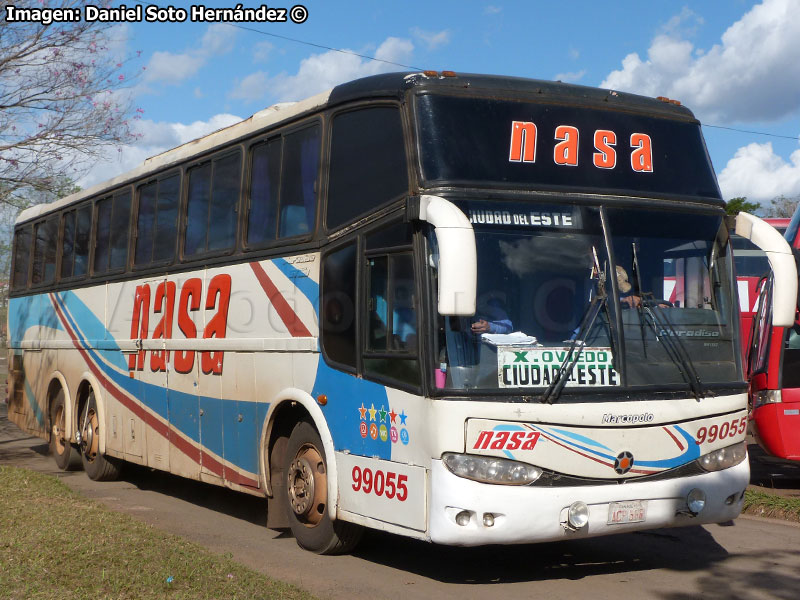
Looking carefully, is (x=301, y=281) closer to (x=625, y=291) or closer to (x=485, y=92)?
(x=485, y=92)

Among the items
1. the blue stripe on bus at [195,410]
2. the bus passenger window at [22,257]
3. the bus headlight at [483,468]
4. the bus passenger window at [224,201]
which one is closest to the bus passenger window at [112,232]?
the blue stripe on bus at [195,410]

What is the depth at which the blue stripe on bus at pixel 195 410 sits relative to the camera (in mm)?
9516

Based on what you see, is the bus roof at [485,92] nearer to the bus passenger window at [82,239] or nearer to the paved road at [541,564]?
the paved road at [541,564]

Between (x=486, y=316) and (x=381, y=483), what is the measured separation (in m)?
1.45

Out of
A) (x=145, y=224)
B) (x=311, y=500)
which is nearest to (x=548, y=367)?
(x=311, y=500)

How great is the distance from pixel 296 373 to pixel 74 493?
415 centimetres

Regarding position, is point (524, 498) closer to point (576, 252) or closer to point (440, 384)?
point (440, 384)

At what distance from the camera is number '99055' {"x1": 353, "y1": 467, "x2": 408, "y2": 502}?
23.7ft

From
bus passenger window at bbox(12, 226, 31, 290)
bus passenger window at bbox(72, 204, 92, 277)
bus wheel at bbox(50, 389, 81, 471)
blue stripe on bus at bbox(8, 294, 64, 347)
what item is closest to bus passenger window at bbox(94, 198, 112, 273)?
bus passenger window at bbox(72, 204, 92, 277)

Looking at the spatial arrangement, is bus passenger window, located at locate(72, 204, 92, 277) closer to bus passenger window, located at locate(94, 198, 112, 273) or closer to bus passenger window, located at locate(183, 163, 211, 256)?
bus passenger window, located at locate(94, 198, 112, 273)

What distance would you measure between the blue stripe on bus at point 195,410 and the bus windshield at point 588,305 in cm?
297

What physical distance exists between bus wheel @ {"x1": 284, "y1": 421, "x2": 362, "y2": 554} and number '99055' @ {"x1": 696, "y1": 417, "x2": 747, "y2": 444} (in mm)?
2666

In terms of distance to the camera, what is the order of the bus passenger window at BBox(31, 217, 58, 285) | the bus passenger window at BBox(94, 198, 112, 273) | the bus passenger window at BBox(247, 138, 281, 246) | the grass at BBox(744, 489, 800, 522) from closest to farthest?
the bus passenger window at BBox(247, 138, 281, 246), the grass at BBox(744, 489, 800, 522), the bus passenger window at BBox(94, 198, 112, 273), the bus passenger window at BBox(31, 217, 58, 285)

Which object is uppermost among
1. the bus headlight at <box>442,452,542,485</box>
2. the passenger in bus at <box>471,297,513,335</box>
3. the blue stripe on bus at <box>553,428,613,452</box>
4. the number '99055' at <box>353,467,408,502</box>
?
the passenger in bus at <box>471,297,513,335</box>
